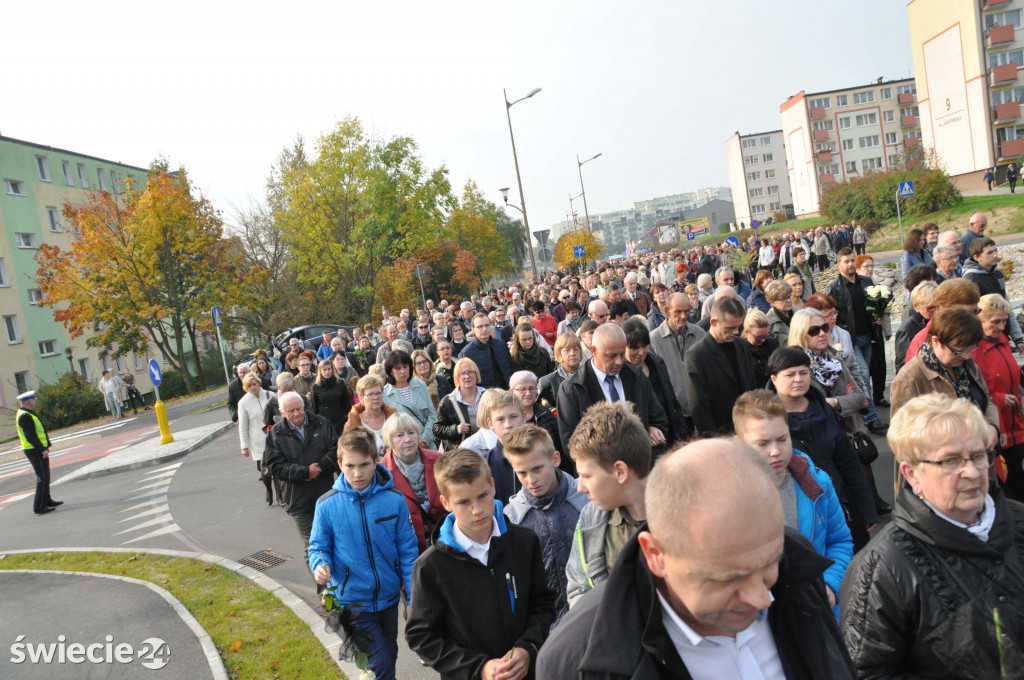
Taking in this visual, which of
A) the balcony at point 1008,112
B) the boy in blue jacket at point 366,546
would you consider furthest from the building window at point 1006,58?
the boy in blue jacket at point 366,546

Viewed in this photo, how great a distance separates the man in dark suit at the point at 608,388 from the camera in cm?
565

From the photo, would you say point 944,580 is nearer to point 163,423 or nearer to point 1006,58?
point 163,423

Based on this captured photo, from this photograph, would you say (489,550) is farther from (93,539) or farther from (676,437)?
(93,539)

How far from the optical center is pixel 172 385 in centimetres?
3862

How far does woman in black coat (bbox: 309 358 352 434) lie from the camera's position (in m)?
10.0

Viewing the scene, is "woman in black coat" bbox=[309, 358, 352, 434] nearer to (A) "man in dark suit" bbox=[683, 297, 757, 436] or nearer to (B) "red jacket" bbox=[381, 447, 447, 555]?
(B) "red jacket" bbox=[381, 447, 447, 555]

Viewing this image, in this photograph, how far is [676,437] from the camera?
6.56 meters

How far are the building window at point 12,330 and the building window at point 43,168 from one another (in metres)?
10.8

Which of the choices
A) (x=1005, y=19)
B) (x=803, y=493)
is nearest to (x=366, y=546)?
(x=803, y=493)

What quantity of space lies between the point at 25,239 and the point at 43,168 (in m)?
6.08

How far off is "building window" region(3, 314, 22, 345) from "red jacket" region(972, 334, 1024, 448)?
48.6m

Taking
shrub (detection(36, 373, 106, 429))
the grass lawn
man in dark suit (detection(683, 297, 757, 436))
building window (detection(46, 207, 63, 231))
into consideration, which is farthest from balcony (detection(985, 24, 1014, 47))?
building window (detection(46, 207, 63, 231))

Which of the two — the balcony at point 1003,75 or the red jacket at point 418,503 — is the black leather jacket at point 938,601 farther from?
the balcony at point 1003,75

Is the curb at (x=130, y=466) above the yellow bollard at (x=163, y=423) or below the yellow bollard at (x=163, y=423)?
below
